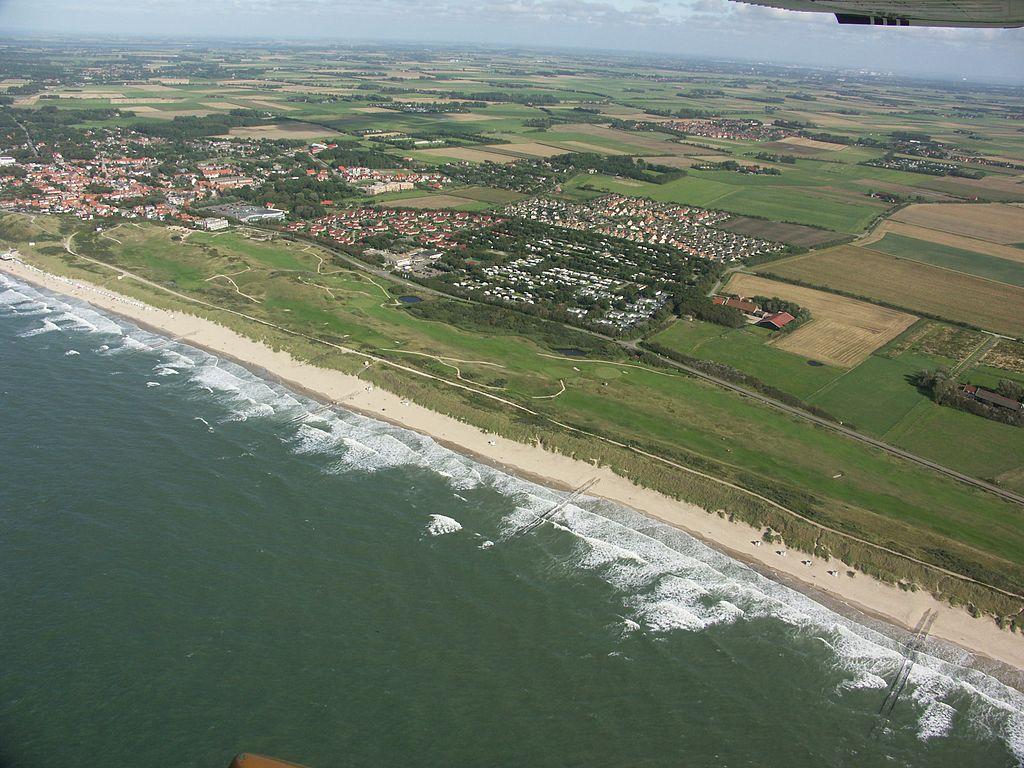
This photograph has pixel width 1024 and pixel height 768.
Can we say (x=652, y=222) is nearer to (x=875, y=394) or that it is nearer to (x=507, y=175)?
(x=507, y=175)

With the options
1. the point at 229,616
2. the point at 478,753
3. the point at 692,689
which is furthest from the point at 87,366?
the point at 692,689

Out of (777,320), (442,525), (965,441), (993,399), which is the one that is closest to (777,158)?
(777,320)

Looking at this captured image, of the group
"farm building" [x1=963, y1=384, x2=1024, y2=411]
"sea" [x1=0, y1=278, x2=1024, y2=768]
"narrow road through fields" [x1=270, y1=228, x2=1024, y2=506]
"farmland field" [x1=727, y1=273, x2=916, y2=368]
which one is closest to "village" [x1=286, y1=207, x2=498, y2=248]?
"narrow road through fields" [x1=270, y1=228, x2=1024, y2=506]

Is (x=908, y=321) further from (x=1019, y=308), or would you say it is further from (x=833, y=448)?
(x=833, y=448)

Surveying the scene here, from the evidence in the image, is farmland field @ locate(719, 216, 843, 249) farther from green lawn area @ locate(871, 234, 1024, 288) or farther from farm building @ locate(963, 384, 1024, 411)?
farm building @ locate(963, 384, 1024, 411)

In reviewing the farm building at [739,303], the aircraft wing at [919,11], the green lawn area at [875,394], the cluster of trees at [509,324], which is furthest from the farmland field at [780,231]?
the aircraft wing at [919,11]

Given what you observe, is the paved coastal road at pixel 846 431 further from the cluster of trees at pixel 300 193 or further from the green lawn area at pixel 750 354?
the cluster of trees at pixel 300 193
